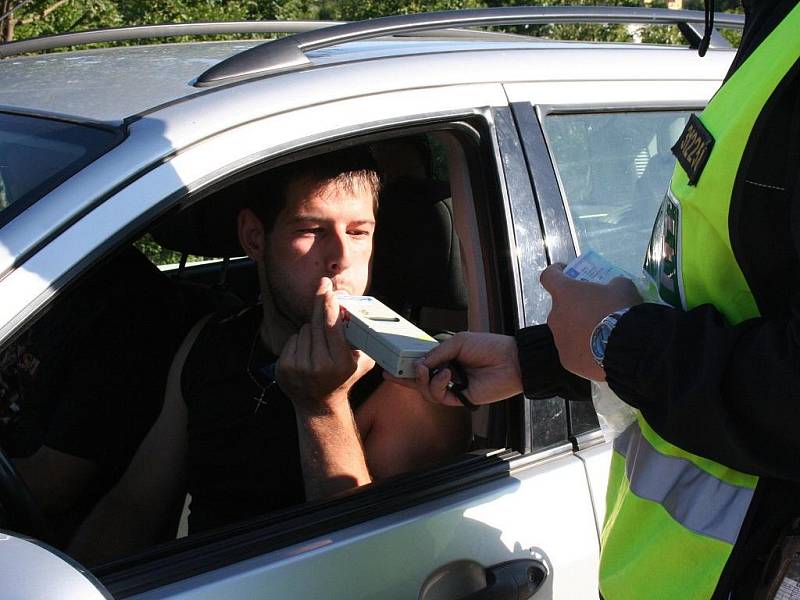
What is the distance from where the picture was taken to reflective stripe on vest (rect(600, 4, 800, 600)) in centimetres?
117

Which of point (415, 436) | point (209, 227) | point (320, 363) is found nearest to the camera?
point (320, 363)

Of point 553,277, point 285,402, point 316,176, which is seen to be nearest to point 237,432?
point 285,402

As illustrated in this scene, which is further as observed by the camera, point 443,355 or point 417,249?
point 417,249

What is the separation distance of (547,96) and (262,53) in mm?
535

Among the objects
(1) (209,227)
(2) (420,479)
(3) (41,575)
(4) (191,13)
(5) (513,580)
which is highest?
(3) (41,575)

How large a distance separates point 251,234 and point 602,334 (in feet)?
3.74

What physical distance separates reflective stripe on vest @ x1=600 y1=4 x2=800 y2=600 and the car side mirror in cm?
68

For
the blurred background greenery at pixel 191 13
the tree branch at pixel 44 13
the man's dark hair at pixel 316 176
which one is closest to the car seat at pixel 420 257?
the man's dark hair at pixel 316 176

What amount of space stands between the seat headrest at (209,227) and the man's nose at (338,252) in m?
0.26

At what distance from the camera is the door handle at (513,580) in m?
1.55

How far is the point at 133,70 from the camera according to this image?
1848 mm

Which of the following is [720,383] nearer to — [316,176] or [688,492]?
[688,492]

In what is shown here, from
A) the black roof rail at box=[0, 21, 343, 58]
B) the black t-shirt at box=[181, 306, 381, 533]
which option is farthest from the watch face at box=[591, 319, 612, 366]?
the black roof rail at box=[0, 21, 343, 58]

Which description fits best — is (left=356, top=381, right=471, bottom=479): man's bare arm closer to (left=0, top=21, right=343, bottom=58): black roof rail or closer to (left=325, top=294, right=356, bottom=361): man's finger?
(left=325, top=294, right=356, bottom=361): man's finger
